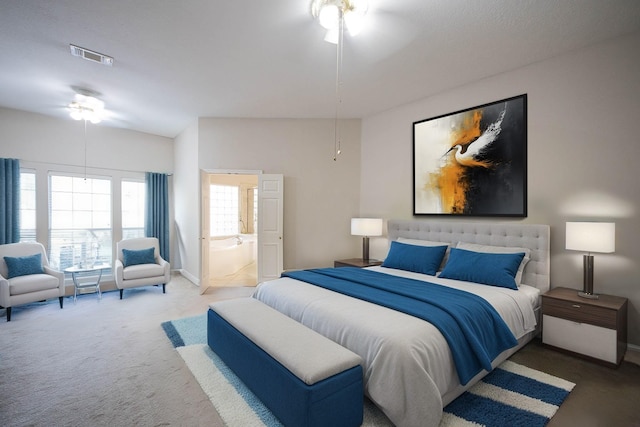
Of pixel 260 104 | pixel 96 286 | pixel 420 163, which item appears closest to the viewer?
pixel 420 163

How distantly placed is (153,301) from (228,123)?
3.10m

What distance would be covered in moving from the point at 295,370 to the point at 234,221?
6.99 meters

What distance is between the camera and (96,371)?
250 centimetres

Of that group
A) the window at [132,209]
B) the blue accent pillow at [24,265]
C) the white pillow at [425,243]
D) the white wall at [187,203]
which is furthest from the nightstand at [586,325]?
the window at [132,209]

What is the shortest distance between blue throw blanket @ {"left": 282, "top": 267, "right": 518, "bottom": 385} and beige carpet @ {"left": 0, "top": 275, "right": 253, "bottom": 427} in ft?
4.64

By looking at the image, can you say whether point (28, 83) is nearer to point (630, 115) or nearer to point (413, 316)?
point (413, 316)

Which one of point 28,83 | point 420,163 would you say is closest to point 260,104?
point 420,163

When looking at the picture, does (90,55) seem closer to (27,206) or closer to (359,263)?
(27,206)

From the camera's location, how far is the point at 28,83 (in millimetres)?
3740

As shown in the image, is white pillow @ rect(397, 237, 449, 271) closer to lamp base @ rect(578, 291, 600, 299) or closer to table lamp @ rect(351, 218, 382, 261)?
table lamp @ rect(351, 218, 382, 261)

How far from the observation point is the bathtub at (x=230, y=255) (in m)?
6.38

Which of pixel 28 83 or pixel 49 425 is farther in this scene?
pixel 28 83

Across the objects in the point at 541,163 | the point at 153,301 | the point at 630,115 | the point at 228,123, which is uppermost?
the point at 228,123

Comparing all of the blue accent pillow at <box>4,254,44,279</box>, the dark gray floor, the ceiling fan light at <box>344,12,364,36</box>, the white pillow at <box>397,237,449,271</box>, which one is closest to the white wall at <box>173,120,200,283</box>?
the blue accent pillow at <box>4,254,44,279</box>
